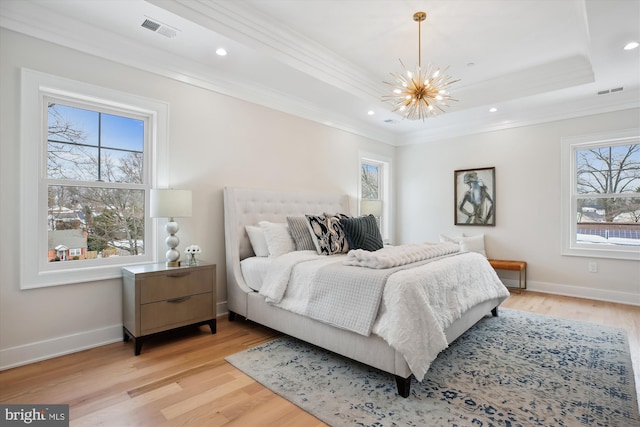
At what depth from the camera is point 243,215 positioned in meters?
3.59

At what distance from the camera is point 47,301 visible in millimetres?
2494

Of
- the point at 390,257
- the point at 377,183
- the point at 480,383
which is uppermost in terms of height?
the point at 377,183

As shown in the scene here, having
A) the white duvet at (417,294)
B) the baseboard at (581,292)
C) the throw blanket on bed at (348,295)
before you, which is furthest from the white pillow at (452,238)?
the throw blanket on bed at (348,295)

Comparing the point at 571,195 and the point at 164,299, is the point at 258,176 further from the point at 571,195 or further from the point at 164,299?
the point at 571,195

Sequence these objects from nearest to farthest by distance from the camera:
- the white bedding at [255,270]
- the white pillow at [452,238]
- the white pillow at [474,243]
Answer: the white bedding at [255,270] < the white pillow at [474,243] < the white pillow at [452,238]

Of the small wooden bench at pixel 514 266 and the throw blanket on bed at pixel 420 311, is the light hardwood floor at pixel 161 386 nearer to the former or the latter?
the throw blanket on bed at pixel 420 311

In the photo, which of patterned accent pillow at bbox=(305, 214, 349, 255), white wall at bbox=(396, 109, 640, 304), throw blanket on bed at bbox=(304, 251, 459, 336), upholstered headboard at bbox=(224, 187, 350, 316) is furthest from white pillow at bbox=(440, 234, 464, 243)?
throw blanket on bed at bbox=(304, 251, 459, 336)

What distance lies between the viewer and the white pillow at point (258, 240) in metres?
3.41

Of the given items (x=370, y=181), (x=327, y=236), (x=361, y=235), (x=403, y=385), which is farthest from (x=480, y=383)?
(x=370, y=181)

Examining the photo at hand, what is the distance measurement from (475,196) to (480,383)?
12.2ft

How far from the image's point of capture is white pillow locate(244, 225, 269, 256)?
341 centimetres

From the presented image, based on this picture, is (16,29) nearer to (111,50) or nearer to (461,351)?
(111,50)

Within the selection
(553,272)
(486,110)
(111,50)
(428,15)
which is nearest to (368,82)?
(428,15)

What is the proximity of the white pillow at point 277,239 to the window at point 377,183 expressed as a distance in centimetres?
240
